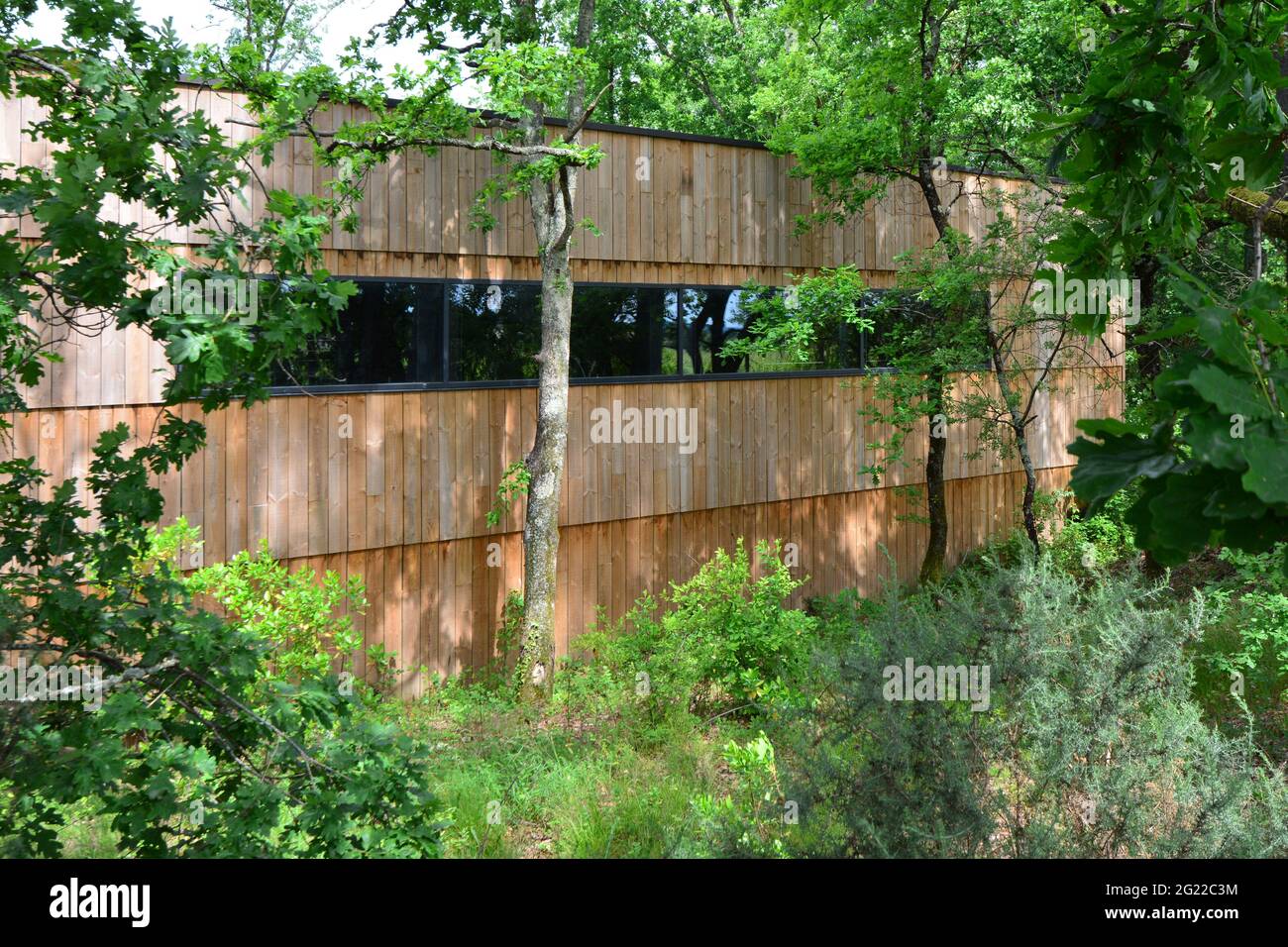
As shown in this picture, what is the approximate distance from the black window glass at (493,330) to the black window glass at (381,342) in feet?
0.74

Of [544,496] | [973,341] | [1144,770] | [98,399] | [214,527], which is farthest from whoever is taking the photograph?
[973,341]

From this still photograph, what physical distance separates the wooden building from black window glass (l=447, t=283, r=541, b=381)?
0.03 metres

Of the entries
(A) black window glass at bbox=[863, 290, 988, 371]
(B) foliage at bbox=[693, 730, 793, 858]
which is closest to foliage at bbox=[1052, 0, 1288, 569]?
(B) foliage at bbox=[693, 730, 793, 858]

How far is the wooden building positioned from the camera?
9977 millimetres

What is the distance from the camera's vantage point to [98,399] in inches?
360

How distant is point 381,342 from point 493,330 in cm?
136

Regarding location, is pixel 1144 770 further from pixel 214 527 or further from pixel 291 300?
pixel 214 527

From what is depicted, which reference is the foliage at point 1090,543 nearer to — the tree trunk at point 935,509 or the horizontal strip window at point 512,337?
the tree trunk at point 935,509

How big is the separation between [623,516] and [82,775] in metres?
9.56

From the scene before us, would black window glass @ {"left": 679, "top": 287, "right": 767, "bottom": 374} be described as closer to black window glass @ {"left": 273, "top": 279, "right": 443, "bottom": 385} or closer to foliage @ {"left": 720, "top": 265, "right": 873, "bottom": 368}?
foliage @ {"left": 720, "top": 265, "right": 873, "bottom": 368}

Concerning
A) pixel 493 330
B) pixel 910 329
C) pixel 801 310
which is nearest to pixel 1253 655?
pixel 801 310

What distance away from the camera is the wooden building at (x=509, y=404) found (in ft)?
32.7

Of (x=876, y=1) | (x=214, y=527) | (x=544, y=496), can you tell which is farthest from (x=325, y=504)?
(x=876, y=1)

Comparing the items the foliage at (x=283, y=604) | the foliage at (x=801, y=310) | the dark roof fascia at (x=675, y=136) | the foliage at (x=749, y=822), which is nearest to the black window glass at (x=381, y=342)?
the foliage at (x=283, y=604)
